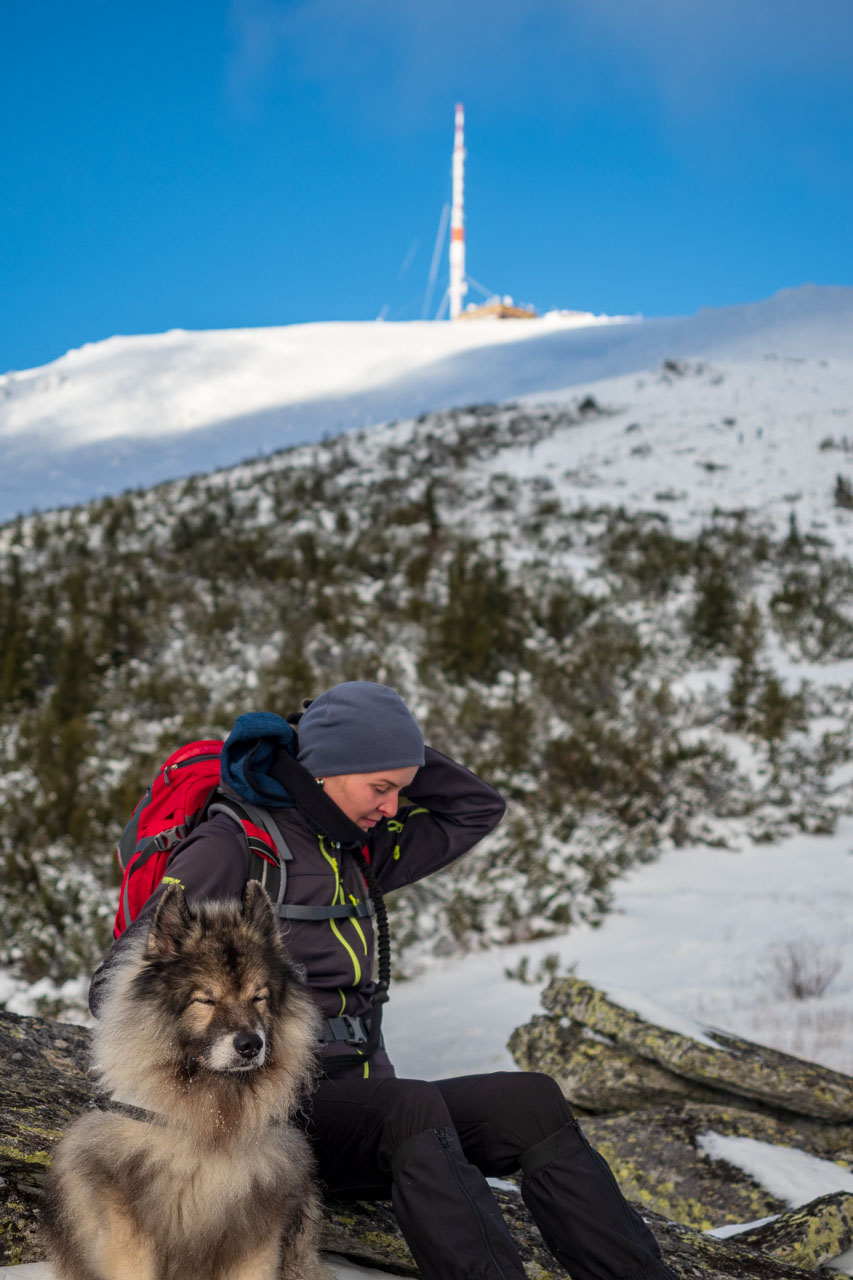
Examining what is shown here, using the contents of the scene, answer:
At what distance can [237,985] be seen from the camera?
176cm

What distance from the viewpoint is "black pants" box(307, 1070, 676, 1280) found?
6.31ft

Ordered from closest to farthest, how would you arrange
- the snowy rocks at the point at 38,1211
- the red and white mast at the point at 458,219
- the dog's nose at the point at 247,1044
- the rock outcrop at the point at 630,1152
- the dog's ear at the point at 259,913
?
the dog's nose at the point at 247,1044 < the dog's ear at the point at 259,913 < the snowy rocks at the point at 38,1211 < the rock outcrop at the point at 630,1152 < the red and white mast at the point at 458,219

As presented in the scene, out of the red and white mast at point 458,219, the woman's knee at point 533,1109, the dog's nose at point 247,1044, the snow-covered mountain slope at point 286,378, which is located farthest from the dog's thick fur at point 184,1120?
the red and white mast at point 458,219

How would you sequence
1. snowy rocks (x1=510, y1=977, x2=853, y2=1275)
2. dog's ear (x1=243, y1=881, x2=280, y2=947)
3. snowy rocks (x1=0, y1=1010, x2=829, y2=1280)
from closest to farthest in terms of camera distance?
1. dog's ear (x1=243, y1=881, x2=280, y2=947)
2. snowy rocks (x1=0, y1=1010, x2=829, y2=1280)
3. snowy rocks (x1=510, y1=977, x2=853, y2=1275)

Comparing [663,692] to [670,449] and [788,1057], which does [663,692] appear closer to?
[788,1057]

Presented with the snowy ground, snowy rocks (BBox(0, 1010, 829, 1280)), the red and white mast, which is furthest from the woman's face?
the red and white mast

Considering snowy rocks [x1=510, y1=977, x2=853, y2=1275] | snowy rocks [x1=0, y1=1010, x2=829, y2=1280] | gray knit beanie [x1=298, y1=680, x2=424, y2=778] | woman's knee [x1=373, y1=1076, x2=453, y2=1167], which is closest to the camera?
woman's knee [x1=373, y1=1076, x2=453, y2=1167]

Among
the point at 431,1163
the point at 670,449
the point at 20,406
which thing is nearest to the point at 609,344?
the point at 670,449

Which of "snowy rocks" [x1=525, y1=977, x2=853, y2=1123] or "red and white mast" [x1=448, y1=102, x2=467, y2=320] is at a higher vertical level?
"red and white mast" [x1=448, y1=102, x2=467, y2=320]

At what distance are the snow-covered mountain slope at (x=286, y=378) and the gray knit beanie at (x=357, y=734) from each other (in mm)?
17848

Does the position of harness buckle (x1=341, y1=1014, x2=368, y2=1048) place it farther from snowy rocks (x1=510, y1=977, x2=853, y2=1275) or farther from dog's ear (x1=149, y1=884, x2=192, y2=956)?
snowy rocks (x1=510, y1=977, x2=853, y2=1275)

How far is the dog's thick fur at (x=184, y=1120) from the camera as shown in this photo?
174 cm

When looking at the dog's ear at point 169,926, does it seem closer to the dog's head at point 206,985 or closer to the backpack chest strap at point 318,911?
the dog's head at point 206,985

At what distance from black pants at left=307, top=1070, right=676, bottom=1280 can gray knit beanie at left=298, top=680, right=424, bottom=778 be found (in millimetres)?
748
